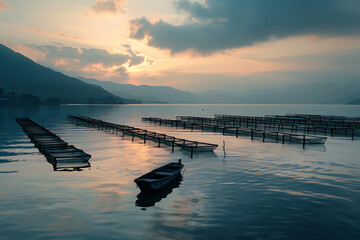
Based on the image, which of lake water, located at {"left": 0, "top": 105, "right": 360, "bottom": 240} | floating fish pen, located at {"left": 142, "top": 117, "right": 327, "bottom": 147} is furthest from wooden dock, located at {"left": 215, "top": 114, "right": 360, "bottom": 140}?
lake water, located at {"left": 0, "top": 105, "right": 360, "bottom": 240}

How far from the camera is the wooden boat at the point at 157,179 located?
62.7 ft

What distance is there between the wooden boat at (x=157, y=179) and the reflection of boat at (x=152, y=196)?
13.5 inches

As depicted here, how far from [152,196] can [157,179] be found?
5.30 ft

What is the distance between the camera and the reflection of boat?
1759 cm

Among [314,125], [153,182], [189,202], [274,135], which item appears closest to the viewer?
[189,202]

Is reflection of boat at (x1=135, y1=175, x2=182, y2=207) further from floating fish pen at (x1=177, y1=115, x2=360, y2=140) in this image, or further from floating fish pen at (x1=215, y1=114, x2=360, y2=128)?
floating fish pen at (x1=215, y1=114, x2=360, y2=128)

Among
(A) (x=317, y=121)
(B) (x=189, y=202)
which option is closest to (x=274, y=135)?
(B) (x=189, y=202)

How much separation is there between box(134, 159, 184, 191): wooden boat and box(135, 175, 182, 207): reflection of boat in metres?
0.34

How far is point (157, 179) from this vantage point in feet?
66.4

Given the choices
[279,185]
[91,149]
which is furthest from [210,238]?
[91,149]

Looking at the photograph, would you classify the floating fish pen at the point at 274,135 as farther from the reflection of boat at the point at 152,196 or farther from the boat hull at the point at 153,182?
the reflection of boat at the point at 152,196

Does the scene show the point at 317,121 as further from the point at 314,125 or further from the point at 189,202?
the point at 189,202

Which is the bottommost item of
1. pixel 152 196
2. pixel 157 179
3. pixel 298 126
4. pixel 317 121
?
pixel 152 196

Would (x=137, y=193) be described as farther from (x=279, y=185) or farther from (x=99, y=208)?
(x=279, y=185)
